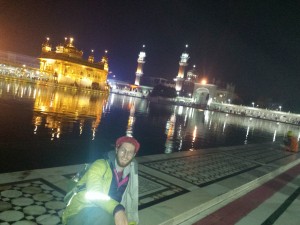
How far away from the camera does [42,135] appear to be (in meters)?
9.90

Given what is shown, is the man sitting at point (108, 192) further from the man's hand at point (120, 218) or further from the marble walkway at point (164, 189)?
the marble walkway at point (164, 189)

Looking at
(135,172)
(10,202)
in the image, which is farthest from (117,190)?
(10,202)

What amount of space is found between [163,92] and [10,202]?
91.4 m

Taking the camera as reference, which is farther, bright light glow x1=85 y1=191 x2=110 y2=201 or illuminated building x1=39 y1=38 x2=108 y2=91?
illuminated building x1=39 y1=38 x2=108 y2=91

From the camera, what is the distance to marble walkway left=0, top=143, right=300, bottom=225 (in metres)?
4.20

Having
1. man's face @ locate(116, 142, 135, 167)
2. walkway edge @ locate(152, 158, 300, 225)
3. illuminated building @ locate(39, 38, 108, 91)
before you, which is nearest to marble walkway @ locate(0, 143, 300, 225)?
walkway edge @ locate(152, 158, 300, 225)

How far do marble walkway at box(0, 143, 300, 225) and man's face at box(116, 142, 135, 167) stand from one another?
1453mm

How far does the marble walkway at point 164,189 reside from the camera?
165 inches

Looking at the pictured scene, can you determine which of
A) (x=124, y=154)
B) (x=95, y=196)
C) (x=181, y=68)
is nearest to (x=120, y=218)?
(x=95, y=196)

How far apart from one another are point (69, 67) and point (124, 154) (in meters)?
60.0

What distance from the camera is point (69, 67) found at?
60.4 m

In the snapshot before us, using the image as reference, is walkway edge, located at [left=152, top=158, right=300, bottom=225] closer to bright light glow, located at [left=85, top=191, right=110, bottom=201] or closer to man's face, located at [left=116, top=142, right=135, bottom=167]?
man's face, located at [left=116, top=142, right=135, bottom=167]

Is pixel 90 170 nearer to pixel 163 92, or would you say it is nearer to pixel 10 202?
pixel 10 202

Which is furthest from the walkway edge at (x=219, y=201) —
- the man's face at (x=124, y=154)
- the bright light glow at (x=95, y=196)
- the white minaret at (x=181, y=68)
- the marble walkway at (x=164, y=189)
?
the white minaret at (x=181, y=68)
